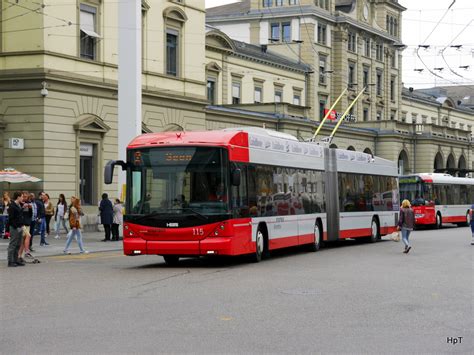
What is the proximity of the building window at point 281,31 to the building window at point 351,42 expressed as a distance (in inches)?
258

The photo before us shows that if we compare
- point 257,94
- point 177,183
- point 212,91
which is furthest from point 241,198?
point 257,94

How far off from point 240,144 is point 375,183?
41.0 ft

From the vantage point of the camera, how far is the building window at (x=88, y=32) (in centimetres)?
3766

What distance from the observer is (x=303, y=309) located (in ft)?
43.0

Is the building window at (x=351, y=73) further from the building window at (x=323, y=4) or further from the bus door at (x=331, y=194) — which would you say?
the bus door at (x=331, y=194)

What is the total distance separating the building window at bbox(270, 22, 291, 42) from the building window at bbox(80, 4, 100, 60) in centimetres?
3970

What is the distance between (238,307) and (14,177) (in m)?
21.9

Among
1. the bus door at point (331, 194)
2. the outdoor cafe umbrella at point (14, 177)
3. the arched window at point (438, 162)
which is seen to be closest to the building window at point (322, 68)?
the arched window at point (438, 162)

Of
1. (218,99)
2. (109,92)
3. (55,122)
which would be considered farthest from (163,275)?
(218,99)

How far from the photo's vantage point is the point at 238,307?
13.3 m

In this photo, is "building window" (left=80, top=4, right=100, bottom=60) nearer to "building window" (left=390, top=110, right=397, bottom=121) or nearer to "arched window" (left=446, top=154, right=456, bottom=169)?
"arched window" (left=446, top=154, right=456, bottom=169)

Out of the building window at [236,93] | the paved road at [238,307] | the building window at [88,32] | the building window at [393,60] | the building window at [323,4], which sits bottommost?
the paved road at [238,307]

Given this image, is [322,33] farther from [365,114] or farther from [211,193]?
[211,193]

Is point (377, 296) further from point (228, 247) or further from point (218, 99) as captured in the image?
point (218, 99)
